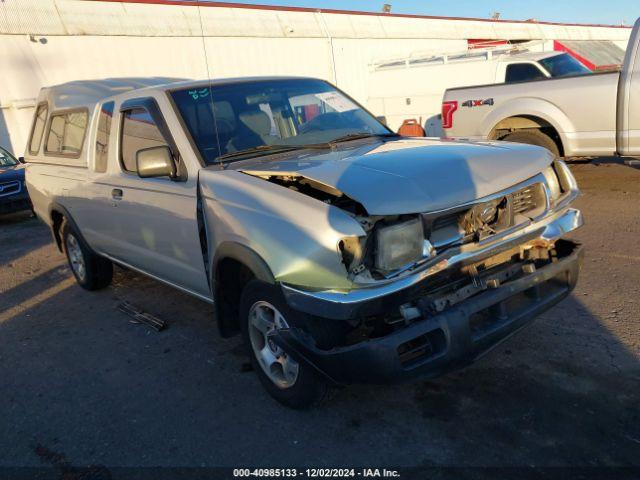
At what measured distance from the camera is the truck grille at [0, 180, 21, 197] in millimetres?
10734

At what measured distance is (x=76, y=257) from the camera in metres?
6.12

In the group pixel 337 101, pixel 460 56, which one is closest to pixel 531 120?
pixel 337 101

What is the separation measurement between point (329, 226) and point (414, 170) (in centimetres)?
61

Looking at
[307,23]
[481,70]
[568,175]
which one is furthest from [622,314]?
[307,23]

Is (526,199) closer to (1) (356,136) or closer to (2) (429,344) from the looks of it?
(2) (429,344)

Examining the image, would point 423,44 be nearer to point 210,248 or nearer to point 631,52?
point 631,52

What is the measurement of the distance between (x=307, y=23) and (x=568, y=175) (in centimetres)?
1906

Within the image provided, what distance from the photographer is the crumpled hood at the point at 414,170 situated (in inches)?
109

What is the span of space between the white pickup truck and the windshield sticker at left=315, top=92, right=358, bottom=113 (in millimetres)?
4082

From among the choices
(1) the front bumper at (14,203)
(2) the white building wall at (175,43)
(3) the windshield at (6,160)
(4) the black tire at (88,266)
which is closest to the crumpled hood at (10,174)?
(1) the front bumper at (14,203)

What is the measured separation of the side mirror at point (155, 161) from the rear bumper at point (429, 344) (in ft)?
4.70

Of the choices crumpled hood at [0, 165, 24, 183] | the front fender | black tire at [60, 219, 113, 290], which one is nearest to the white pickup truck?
black tire at [60, 219, 113, 290]

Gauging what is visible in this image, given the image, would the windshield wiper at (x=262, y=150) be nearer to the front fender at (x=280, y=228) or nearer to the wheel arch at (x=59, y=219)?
the front fender at (x=280, y=228)

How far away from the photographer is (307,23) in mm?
20984
